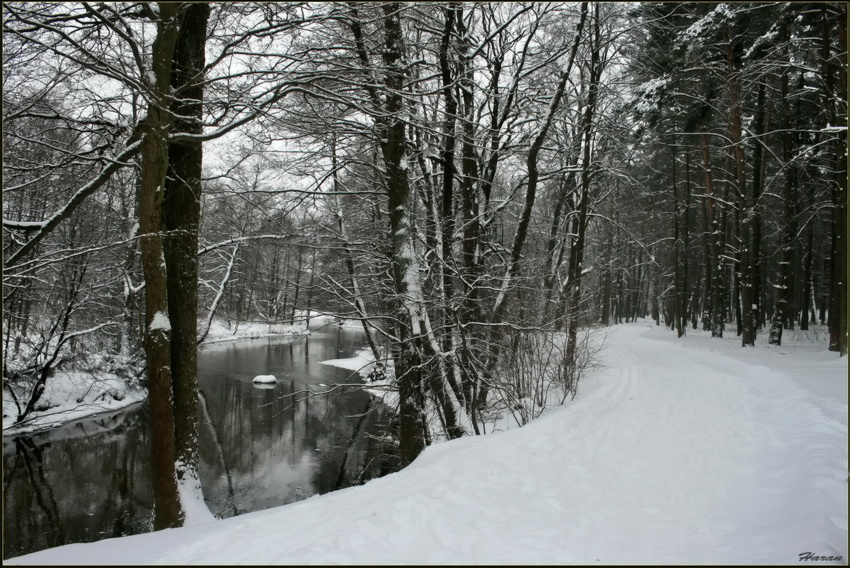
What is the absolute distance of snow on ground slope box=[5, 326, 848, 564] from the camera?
3.46 metres

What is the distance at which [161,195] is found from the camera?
4.90 m

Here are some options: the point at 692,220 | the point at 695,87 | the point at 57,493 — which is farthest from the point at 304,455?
the point at 692,220

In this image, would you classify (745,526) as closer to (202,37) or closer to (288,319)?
(288,319)

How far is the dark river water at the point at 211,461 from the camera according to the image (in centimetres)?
943

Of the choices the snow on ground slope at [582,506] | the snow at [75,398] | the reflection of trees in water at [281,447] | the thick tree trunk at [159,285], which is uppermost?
the thick tree trunk at [159,285]

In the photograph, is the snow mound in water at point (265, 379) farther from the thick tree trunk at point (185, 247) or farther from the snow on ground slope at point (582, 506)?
the snow on ground slope at point (582, 506)

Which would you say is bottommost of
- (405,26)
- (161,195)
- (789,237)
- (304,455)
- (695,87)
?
(304,455)

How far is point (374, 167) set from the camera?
8.64m

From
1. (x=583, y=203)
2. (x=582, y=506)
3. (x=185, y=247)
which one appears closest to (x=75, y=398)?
(x=185, y=247)

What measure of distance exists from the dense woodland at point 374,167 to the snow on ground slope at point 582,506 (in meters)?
1.82

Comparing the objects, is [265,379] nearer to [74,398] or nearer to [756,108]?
[74,398]

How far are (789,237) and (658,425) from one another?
13.3 meters

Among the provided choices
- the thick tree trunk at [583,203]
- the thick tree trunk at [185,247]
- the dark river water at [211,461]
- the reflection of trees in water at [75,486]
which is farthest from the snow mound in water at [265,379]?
the thick tree trunk at [185,247]

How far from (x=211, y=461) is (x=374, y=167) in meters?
9.26
